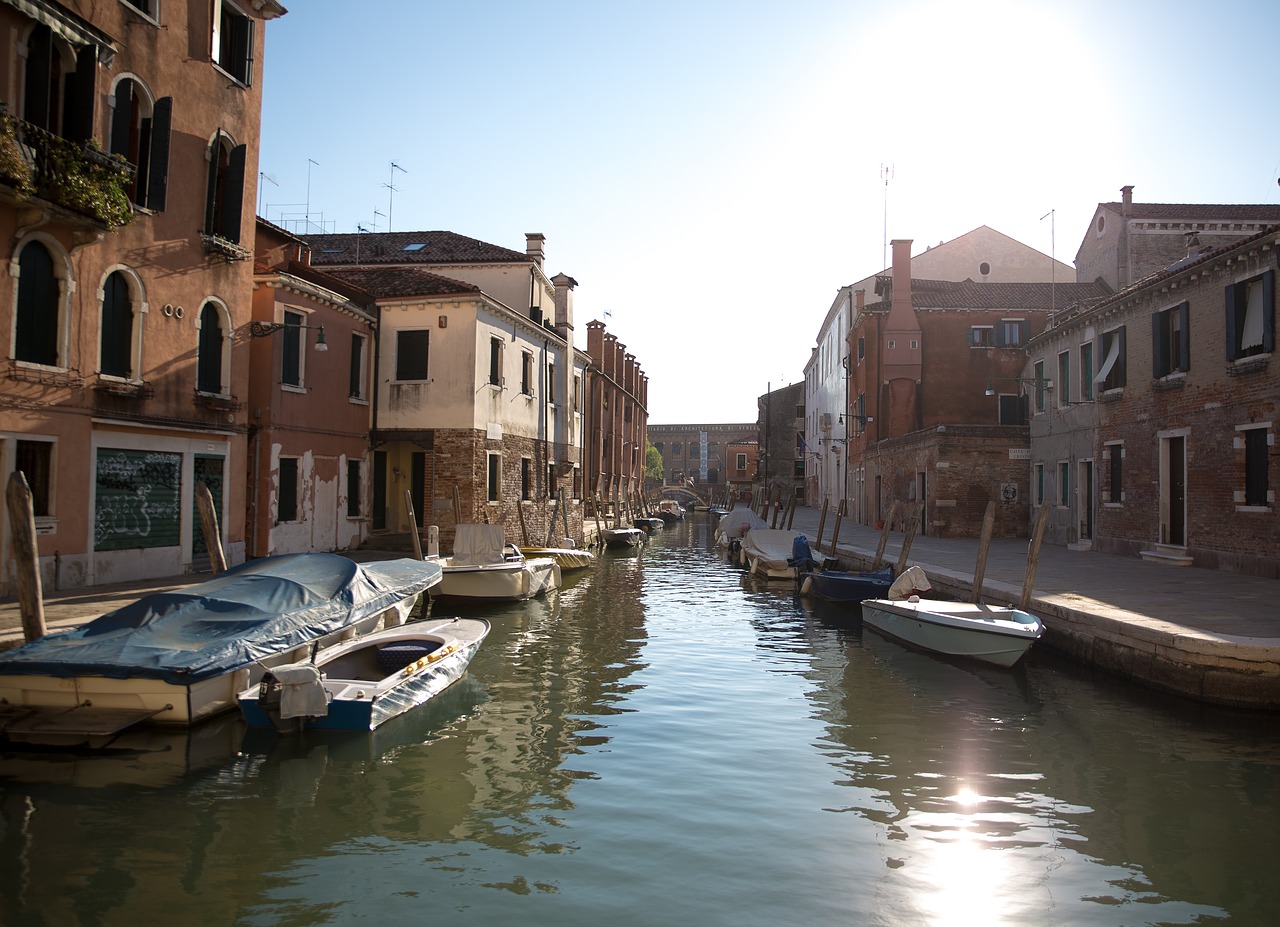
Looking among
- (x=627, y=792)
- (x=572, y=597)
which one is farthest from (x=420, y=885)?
(x=572, y=597)

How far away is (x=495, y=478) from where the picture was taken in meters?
21.5

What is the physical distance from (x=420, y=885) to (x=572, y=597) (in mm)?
13154

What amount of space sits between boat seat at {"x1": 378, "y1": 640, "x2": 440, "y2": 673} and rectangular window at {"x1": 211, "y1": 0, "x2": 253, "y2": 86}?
1085 centimetres

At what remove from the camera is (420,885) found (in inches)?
197

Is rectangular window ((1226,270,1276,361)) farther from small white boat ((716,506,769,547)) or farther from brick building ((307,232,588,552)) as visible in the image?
small white boat ((716,506,769,547))

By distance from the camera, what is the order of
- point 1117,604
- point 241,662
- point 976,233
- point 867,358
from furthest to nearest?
point 976,233 → point 867,358 → point 1117,604 → point 241,662

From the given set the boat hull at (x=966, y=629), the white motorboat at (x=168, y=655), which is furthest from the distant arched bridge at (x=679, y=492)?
the white motorboat at (x=168, y=655)

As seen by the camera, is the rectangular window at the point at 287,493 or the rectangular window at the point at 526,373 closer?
the rectangular window at the point at 287,493

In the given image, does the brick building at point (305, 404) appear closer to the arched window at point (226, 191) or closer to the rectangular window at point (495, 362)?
the arched window at point (226, 191)

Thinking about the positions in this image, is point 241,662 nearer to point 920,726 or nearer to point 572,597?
point 920,726

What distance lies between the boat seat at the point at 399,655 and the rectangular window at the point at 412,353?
37.3 feet

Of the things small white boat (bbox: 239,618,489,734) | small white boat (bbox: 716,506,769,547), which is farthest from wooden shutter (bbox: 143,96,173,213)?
small white boat (bbox: 716,506,769,547)

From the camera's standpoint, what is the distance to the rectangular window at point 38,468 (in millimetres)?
11453

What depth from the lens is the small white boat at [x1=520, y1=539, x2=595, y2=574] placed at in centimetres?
2027
